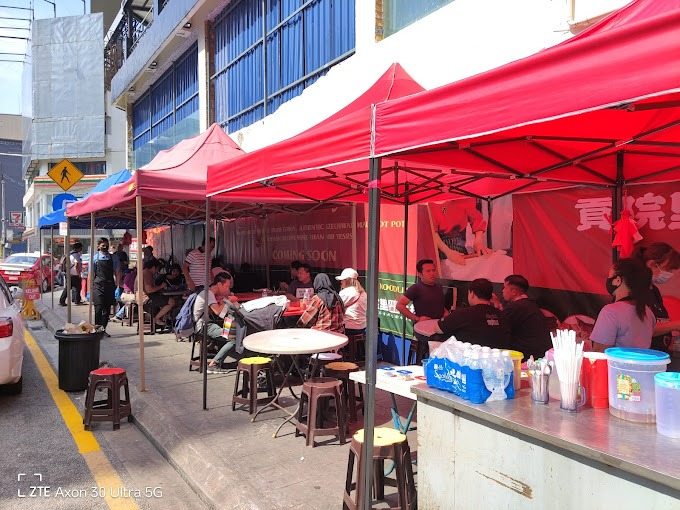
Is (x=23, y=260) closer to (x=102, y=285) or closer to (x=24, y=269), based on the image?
(x=24, y=269)

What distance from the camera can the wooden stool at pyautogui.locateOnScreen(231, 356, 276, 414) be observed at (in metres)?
5.50

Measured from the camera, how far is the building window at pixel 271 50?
10.2 meters

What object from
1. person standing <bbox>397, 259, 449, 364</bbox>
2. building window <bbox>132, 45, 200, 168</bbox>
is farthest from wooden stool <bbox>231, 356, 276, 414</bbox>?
building window <bbox>132, 45, 200, 168</bbox>

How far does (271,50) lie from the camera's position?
40.9 ft

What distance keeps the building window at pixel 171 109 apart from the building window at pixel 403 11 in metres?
9.09

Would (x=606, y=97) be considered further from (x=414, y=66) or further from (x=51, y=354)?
(x=51, y=354)

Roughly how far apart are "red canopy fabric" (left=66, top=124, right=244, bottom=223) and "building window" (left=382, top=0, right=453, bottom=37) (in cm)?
331

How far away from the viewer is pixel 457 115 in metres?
2.65

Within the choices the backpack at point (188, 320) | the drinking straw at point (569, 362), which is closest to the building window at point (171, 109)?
→ the backpack at point (188, 320)

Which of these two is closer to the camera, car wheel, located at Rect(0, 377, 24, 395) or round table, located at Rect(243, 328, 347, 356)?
round table, located at Rect(243, 328, 347, 356)

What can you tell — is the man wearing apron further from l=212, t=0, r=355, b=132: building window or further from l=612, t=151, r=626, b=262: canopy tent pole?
l=612, t=151, r=626, b=262: canopy tent pole

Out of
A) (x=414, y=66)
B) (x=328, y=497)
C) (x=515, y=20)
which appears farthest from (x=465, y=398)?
(x=414, y=66)

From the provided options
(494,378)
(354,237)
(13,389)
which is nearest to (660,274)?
(494,378)

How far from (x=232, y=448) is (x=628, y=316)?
342 centimetres
